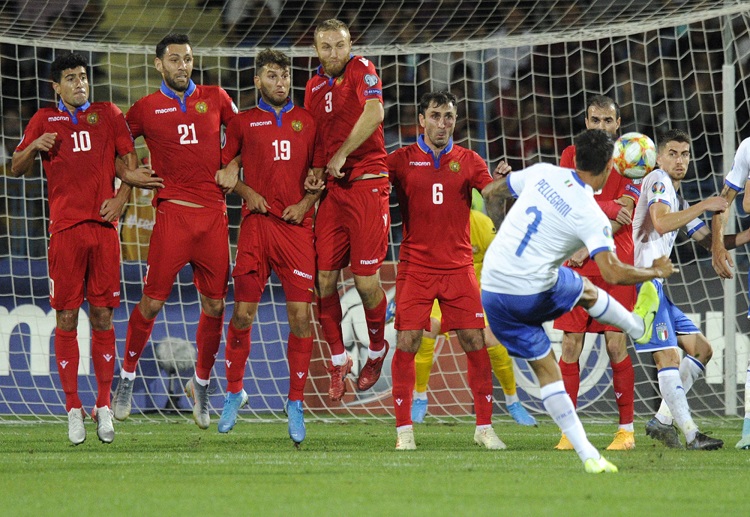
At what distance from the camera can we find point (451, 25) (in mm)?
11727

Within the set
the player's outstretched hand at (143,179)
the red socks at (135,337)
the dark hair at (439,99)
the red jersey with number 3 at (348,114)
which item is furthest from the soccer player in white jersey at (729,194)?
the red socks at (135,337)

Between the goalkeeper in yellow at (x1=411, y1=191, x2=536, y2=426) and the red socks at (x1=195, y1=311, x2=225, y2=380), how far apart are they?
2477mm

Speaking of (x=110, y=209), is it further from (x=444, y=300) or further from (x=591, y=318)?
(x=591, y=318)

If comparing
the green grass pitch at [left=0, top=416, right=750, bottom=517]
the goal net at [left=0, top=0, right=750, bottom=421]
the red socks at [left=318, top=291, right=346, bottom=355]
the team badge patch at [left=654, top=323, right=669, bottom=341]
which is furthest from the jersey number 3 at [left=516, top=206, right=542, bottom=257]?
the goal net at [left=0, top=0, right=750, bottom=421]

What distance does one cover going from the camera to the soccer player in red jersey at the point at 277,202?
781 cm

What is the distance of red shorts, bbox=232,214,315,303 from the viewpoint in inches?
307

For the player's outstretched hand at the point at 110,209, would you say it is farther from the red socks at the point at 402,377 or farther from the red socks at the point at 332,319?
the red socks at the point at 402,377

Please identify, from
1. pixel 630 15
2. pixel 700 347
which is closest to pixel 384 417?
pixel 700 347

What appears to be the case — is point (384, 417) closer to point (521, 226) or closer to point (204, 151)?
point (204, 151)

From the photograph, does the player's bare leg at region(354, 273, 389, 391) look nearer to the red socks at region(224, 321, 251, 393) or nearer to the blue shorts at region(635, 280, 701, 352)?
the red socks at region(224, 321, 251, 393)

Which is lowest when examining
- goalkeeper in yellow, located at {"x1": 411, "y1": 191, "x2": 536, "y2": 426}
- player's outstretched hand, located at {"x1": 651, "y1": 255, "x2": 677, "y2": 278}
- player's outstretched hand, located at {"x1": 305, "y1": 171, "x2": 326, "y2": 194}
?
goalkeeper in yellow, located at {"x1": 411, "y1": 191, "x2": 536, "y2": 426}

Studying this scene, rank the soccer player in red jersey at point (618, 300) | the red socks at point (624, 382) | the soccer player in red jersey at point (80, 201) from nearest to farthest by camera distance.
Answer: the soccer player in red jersey at point (618, 300) → the red socks at point (624, 382) → the soccer player in red jersey at point (80, 201)

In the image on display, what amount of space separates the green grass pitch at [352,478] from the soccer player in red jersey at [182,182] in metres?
1.14

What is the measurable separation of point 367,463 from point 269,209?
7.22 ft
